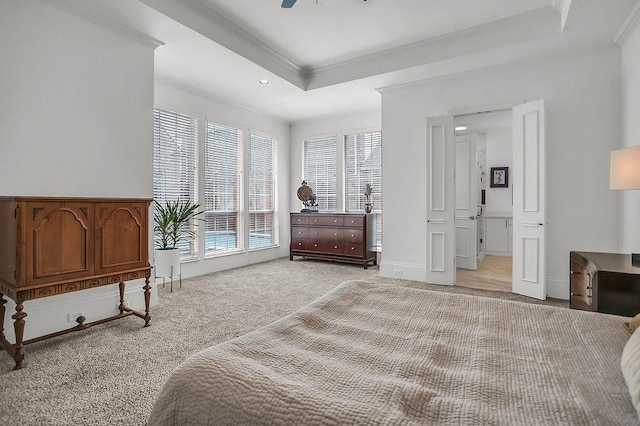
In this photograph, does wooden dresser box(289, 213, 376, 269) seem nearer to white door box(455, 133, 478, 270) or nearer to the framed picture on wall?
white door box(455, 133, 478, 270)

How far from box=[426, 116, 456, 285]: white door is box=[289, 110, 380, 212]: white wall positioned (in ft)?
5.55

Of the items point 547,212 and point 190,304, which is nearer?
point 190,304

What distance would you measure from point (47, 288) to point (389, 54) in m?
4.37

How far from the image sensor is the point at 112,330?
2.91m

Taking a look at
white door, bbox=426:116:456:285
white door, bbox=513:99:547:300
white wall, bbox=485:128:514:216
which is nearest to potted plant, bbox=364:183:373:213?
white door, bbox=426:116:456:285

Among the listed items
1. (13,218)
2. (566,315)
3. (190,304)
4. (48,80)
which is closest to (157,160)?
(48,80)

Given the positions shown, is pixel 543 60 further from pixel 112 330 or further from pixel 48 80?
pixel 112 330

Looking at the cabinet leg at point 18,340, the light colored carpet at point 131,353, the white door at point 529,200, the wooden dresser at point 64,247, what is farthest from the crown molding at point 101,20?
the white door at point 529,200

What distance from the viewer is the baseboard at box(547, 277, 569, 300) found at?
12.7ft

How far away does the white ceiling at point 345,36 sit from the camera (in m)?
3.20

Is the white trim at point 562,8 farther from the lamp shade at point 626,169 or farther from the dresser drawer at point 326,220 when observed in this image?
the dresser drawer at point 326,220

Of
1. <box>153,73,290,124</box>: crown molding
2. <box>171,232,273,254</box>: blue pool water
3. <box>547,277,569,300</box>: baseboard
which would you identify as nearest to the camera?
<box>547,277,569,300</box>: baseboard

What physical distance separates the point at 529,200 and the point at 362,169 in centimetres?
299

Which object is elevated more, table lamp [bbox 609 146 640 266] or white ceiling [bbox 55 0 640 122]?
white ceiling [bbox 55 0 640 122]
